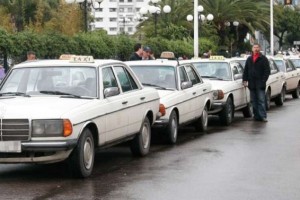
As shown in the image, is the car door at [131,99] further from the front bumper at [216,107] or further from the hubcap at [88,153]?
the front bumper at [216,107]

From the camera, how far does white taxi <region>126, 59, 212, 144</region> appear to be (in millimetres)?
12469

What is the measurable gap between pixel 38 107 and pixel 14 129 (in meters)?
0.40

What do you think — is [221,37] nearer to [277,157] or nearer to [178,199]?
[277,157]

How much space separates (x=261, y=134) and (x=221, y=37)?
37.6m

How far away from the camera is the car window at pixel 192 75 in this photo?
14203 mm

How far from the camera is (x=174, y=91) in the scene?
13016mm

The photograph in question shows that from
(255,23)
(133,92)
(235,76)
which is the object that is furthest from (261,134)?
(255,23)

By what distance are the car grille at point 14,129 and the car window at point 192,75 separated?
240 inches

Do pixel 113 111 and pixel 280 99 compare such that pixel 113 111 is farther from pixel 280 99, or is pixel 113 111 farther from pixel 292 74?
pixel 292 74

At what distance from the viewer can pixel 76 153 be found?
879cm

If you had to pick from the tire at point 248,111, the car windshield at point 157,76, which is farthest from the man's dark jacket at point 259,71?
the car windshield at point 157,76

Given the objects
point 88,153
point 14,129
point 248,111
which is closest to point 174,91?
point 88,153

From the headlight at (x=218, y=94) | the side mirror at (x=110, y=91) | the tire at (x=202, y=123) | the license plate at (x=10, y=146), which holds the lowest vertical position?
the tire at (x=202, y=123)

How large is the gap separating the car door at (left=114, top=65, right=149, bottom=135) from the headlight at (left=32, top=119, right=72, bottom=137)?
171cm
